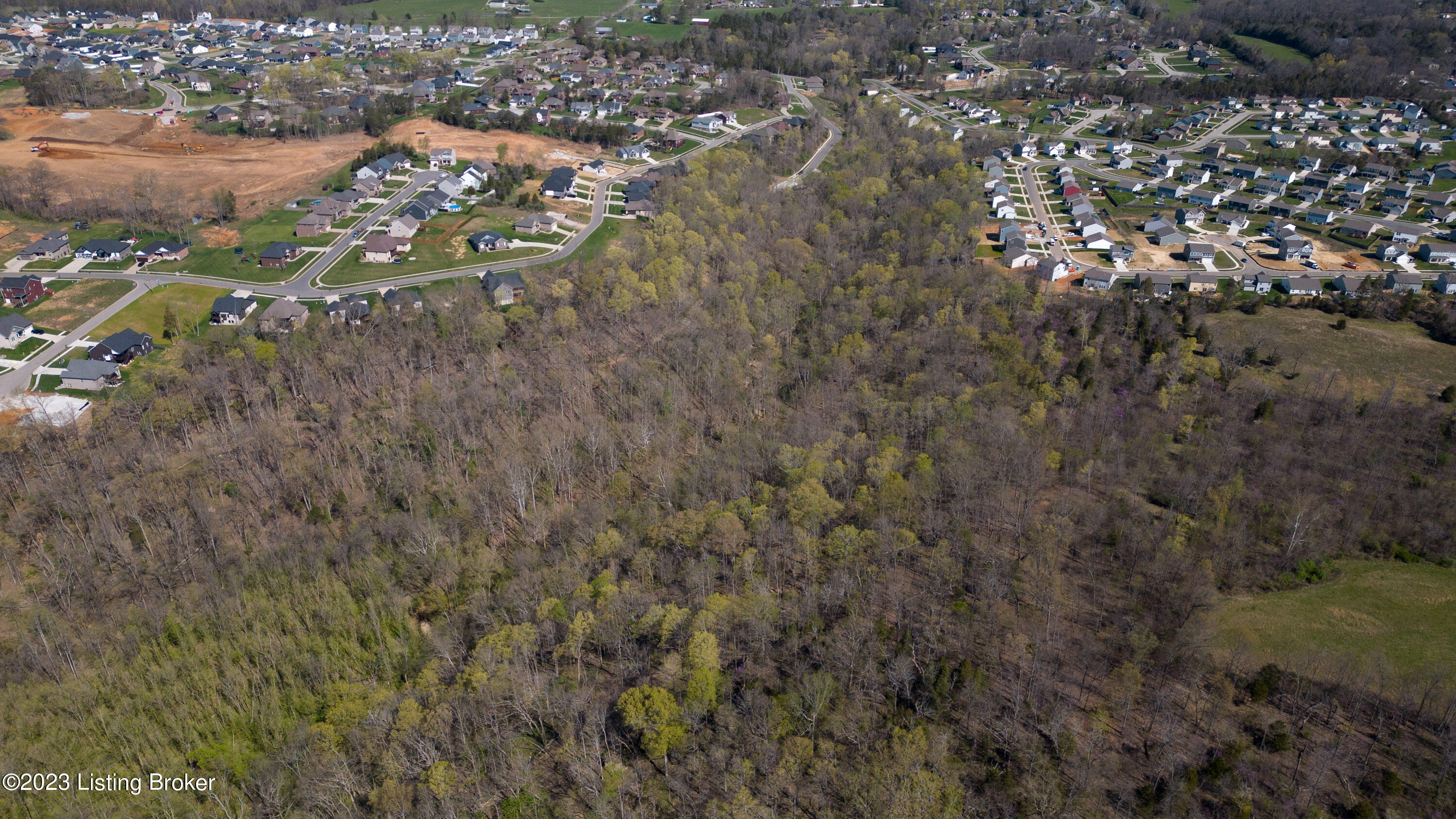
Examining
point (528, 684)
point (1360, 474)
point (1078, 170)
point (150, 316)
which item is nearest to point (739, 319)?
point (528, 684)

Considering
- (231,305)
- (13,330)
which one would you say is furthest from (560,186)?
(13,330)

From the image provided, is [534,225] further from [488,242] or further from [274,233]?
[274,233]

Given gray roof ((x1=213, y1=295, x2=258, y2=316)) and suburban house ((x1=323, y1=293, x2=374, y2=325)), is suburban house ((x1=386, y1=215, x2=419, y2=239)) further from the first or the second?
gray roof ((x1=213, y1=295, x2=258, y2=316))

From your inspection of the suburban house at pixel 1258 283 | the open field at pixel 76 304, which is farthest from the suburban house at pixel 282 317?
the suburban house at pixel 1258 283

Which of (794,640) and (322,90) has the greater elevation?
(322,90)

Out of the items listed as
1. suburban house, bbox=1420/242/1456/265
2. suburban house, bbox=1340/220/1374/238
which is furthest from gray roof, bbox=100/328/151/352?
suburban house, bbox=1420/242/1456/265

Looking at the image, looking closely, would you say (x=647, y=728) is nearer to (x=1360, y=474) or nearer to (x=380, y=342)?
(x=380, y=342)
